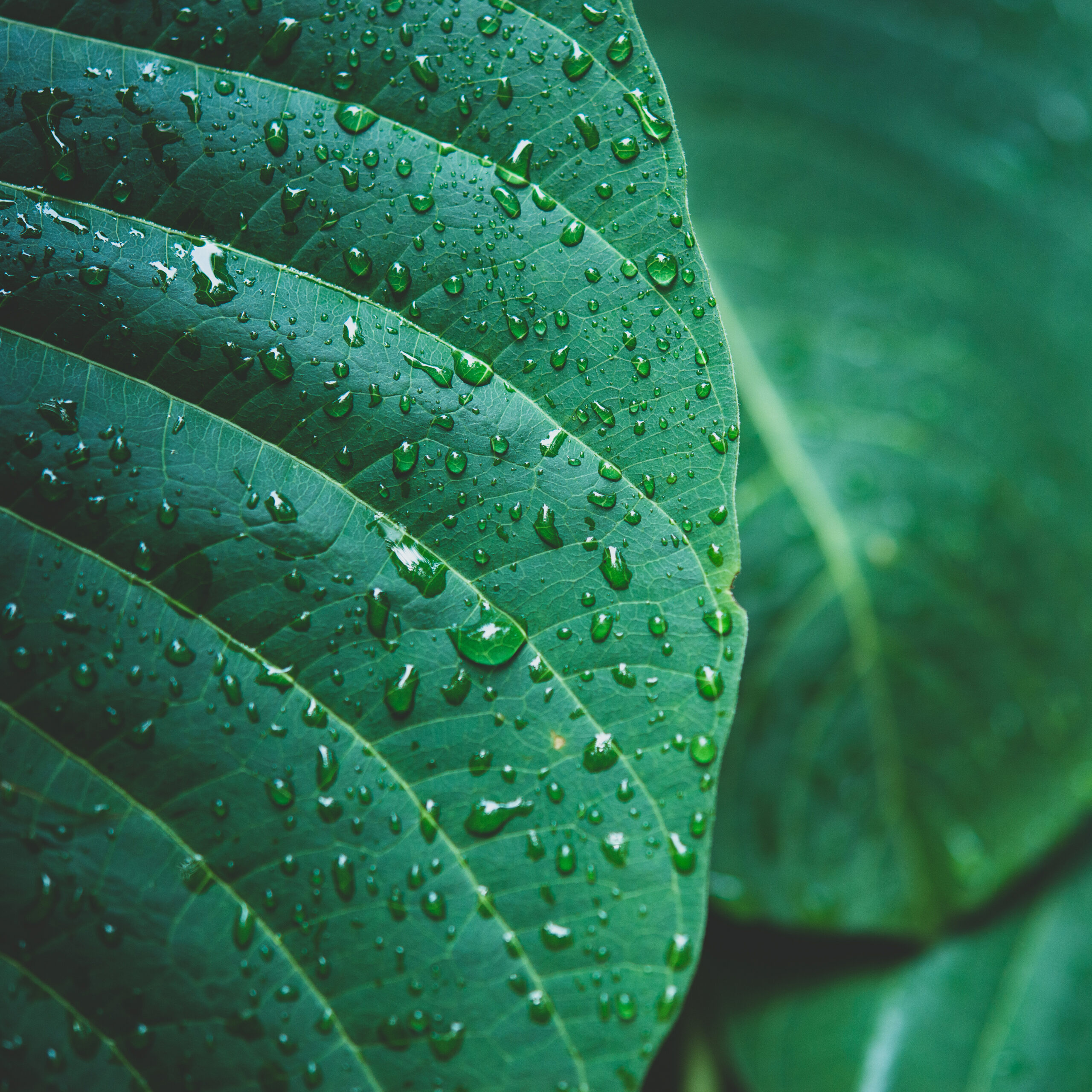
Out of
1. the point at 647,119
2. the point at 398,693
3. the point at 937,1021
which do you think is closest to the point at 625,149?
the point at 647,119

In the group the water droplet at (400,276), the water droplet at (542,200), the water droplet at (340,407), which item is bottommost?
the water droplet at (340,407)

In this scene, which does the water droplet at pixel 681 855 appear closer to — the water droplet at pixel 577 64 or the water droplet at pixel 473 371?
the water droplet at pixel 473 371

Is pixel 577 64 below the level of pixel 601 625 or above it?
above

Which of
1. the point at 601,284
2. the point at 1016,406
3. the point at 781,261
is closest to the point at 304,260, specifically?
the point at 601,284

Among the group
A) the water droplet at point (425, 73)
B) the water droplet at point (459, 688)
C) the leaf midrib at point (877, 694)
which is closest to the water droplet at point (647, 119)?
the water droplet at point (425, 73)

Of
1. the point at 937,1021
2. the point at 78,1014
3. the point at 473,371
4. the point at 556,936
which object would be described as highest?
the point at 473,371

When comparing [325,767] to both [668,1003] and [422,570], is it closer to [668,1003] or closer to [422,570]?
[422,570]

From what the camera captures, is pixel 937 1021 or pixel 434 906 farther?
pixel 937 1021
